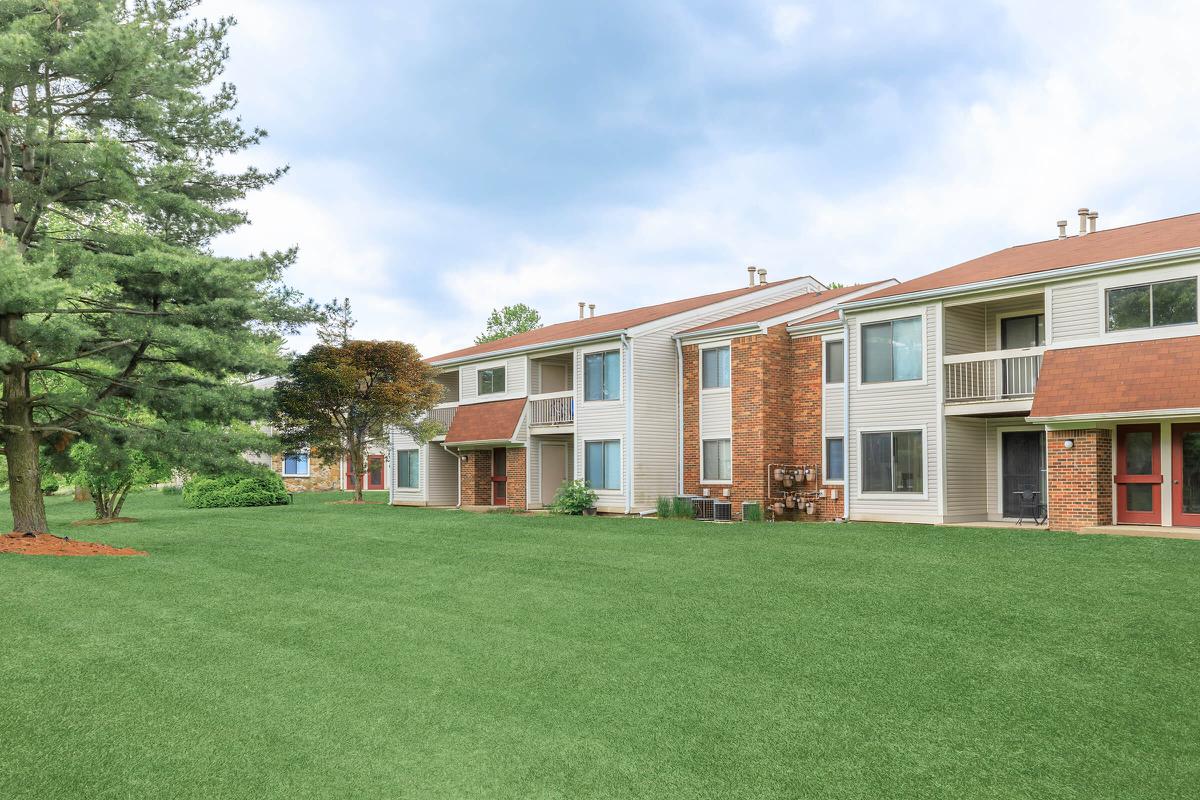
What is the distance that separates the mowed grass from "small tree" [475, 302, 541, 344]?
46.7 m

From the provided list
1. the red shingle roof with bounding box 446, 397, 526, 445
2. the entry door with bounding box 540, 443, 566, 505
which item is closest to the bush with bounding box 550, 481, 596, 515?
the entry door with bounding box 540, 443, 566, 505

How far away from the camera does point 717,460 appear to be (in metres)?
22.8

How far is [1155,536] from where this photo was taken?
46.6 ft

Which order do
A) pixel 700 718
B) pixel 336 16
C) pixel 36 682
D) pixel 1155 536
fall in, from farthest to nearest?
pixel 336 16, pixel 1155 536, pixel 36 682, pixel 700 718

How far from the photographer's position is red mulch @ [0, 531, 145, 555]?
13852 mm

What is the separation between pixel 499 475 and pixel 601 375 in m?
6.55

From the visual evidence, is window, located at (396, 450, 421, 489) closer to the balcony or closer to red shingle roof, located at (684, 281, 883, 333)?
red shingle roof, located at (684, 281, 883, 333)

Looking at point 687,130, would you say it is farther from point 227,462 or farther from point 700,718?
point 700,718

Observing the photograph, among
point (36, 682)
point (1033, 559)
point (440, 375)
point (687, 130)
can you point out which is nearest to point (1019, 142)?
point (687, 130)

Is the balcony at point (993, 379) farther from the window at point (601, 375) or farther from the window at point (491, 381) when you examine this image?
the window at point (491, 381)

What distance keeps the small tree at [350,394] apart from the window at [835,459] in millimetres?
13170

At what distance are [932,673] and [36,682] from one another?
759 cm

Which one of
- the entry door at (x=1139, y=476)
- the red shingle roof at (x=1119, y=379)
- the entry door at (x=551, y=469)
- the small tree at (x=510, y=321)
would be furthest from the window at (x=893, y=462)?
the small tree at (x=510, y=321)

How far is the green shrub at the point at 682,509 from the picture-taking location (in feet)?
71.7
